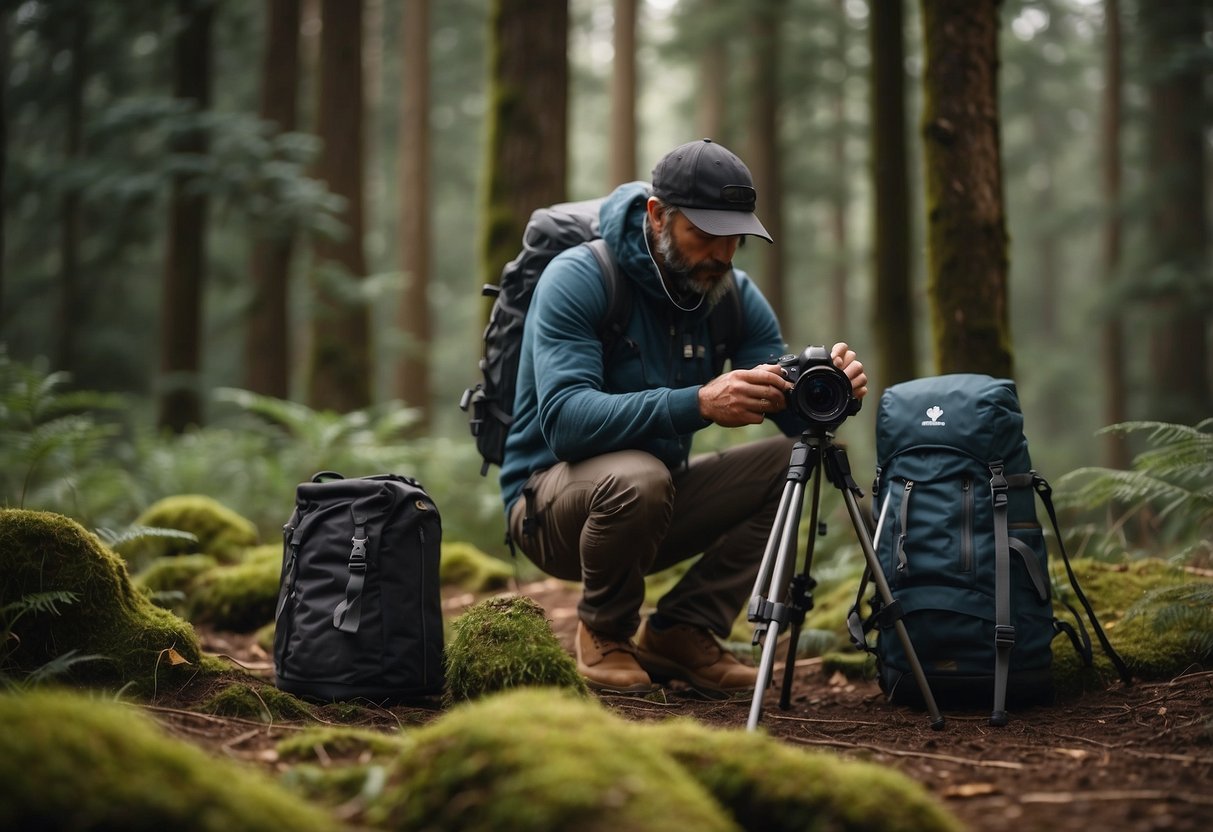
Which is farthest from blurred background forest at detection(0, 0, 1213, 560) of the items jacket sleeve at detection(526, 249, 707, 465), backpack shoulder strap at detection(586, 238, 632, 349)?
jacket sleeve at detection(526, 249, 707, 465)

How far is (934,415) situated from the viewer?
3906mm

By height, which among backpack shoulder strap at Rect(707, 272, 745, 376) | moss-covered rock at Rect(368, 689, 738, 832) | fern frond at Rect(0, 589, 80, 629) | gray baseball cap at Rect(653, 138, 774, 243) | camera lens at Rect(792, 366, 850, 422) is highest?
gray baseball cap at Rect(653, 138, 774, 243)

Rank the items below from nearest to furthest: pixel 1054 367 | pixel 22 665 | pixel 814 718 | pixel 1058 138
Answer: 1. pixel 22 665
2. pixel 814 718
3. pixel 1054 367
4. pixel 1058 138

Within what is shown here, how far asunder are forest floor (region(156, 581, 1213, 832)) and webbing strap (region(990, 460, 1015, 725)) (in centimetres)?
12

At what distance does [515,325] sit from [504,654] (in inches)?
63.8

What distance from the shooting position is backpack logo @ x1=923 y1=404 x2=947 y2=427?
3884 mm

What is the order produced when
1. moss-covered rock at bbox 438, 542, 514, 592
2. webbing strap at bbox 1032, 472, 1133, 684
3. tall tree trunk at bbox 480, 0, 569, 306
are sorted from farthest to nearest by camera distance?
1. tall tree trunk at bbox 480, 0, 569, 306
2. moss-covered rock at bbox 438, 542, 514, 592
3. webbing strap at bbox 1032, 472, 1133, 684

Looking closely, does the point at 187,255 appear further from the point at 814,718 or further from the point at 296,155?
the point at 814,718

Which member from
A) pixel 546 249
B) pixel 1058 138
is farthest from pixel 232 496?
pixel 1058 138

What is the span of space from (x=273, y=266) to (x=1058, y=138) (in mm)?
24424

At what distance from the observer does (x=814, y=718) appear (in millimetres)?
3693

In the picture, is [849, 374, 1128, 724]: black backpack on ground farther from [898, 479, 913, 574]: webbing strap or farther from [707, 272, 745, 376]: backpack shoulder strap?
[707, 272, 745, 376]: backpack shoulder strap

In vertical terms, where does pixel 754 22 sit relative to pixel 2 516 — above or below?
above

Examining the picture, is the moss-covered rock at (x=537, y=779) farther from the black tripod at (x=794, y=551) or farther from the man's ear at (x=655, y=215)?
the man's ear at (x=655, y=215)
